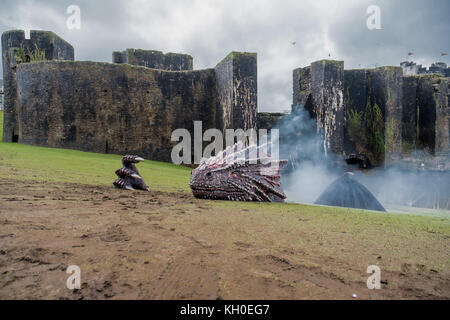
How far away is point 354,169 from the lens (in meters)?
11.0

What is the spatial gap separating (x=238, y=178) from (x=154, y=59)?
14.0 metres

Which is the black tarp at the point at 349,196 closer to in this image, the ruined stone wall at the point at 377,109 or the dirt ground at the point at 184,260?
the dirt ground at the point at 184,260

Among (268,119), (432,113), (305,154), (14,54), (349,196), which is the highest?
(14,54)

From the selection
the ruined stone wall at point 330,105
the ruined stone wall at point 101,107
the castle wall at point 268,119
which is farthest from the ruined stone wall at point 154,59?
the ruined stone wall at point 330,105

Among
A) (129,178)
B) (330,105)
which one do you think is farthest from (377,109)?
(129,178)

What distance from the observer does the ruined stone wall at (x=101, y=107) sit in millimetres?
11633

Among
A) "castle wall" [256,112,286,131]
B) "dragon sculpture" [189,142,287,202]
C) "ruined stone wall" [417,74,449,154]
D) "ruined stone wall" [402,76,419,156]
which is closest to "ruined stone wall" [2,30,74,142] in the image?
"castle wall" [256,112,286,131]

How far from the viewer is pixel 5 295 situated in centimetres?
99

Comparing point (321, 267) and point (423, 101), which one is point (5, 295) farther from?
point (423, 101)

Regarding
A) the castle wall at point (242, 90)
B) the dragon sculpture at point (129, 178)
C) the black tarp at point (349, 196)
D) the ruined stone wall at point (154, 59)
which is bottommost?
the black tarp at point (349, 196)

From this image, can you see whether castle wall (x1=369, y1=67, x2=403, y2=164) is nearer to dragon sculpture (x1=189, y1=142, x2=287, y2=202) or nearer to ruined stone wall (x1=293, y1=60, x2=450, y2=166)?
ruined stone wall (x1=293, y1=60, x2=450, y2=166)

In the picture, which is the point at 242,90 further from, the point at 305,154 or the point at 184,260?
the point at 184,260

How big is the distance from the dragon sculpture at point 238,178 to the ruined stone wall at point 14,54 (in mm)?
14129

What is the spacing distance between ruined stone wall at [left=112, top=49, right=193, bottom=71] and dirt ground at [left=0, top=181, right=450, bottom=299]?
1451cm
